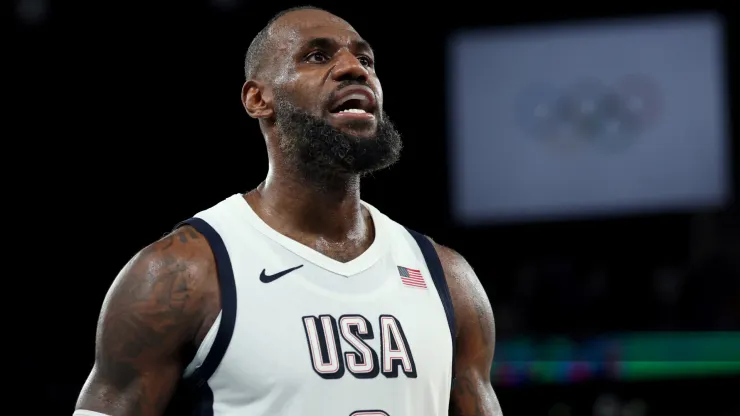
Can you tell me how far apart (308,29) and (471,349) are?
2.87 ft

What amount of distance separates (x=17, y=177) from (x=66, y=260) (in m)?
0.72

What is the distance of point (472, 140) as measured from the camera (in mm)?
8734

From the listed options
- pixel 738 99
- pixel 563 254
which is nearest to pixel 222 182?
pixel 563 254

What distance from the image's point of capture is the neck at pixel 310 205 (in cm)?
253

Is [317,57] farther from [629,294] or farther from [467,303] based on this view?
[629,294]

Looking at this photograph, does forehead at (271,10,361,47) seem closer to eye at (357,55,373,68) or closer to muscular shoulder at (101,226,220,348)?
eye at (357,55,373,68)

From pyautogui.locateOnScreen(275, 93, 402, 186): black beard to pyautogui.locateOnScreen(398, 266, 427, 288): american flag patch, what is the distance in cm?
25

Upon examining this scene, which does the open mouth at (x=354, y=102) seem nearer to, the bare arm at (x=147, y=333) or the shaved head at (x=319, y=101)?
the shaved head at (x=319, y=101)

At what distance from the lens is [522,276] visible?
7.95m

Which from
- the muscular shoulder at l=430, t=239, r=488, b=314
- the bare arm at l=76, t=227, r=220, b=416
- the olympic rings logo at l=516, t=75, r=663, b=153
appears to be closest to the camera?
the bare arm at l=76, t=227, r=220, b=416

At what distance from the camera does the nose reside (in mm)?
2512

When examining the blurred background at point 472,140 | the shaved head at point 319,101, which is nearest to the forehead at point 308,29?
the shaved head at point 319,101

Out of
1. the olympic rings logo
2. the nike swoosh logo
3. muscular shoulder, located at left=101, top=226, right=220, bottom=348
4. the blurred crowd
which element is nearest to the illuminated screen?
the olympic rings logo

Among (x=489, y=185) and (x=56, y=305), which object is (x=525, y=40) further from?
(x=56, y=305)
